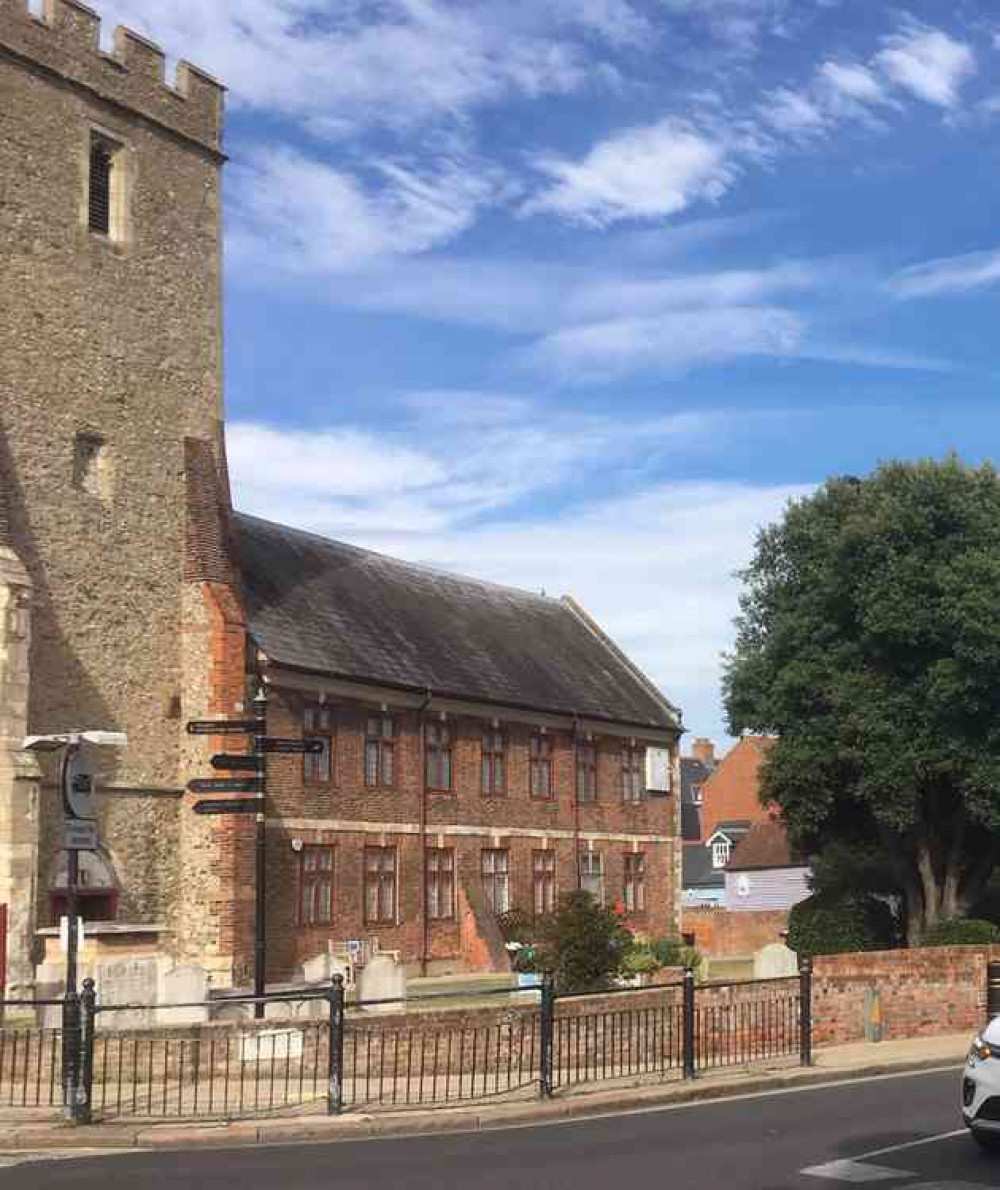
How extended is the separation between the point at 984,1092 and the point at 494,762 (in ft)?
81.1

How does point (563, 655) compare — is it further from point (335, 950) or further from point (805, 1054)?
point (805, 1054)

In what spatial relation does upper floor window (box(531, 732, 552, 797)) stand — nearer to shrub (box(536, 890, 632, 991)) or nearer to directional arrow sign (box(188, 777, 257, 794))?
shrub (box(536, 890, 632, 991))

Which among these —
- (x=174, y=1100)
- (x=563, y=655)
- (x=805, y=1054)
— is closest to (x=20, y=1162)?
(x=174, y=1100)

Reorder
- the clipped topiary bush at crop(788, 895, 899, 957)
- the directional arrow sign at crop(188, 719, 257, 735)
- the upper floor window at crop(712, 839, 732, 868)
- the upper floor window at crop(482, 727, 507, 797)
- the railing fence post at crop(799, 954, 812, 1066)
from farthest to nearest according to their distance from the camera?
1. the upper floor window at crop(712, 839, 732, 868)
2. the upper floor window at crop(482, 727, 507, 797)
3. the clipped topiary bush at crop(788, 895, 899, 957)
4. the directional arrow sign at crop(188, 719, 257, 735)
5. the railing fence post at crop(799, 954, 812, 1066)

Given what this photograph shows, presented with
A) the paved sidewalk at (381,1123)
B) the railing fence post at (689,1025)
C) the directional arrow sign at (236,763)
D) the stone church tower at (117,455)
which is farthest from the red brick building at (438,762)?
the paved sidewalk at (381,1123)

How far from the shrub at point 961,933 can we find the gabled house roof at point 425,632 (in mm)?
11587

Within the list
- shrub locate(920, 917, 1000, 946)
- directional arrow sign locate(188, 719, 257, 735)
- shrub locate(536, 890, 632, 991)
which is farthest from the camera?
shrub locate(920, 917, 1000, 946)

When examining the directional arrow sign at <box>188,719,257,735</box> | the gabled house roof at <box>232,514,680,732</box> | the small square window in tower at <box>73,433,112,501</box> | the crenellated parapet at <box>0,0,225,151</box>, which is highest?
the crenellated parapet at <box>0,0,225,151</box>

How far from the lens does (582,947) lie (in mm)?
25656

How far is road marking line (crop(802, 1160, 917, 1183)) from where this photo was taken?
1191 cm

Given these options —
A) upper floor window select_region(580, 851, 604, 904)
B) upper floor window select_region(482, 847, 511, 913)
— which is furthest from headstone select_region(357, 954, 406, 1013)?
upper floor window select_region(580, 851, 604, 904)

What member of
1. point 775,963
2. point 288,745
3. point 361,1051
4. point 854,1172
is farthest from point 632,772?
point 854,1172

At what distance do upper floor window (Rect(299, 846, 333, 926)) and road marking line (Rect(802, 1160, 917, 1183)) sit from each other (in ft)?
63.4

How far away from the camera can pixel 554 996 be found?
16.5 m
